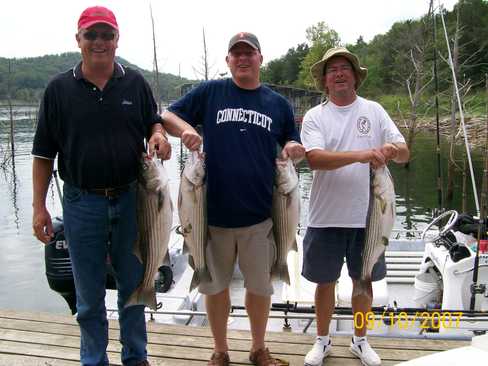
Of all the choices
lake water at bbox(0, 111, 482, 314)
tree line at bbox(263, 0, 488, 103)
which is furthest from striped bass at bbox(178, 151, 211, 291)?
tree line at bbox(263, 0, 488, 103)

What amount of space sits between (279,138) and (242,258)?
88cm

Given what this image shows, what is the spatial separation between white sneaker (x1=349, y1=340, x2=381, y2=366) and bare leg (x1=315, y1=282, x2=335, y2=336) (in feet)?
0.95

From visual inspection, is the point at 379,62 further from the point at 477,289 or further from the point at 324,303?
the point at 324,303

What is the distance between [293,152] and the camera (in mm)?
2836

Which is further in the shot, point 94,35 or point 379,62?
point 379,62

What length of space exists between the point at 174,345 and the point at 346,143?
7.19 ft

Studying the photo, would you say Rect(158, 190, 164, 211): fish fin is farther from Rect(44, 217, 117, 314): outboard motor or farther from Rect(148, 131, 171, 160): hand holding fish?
Rect(44, 217, 117, 314): outboard motor

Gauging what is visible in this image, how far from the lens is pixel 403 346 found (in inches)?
142

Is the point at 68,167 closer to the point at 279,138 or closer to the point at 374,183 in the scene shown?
the point at 279,138

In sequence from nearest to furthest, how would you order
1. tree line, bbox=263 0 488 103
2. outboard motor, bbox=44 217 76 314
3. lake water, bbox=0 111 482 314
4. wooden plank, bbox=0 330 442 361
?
1. wooden plank, bbox=0 330 442 361
2. outboard motor, bbox=44 217 76 314
3. lake water, bbox=0 111 482 314
4. tree line, bbox=263 0 488 103

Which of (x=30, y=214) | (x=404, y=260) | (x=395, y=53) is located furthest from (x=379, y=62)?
(x=404, y=260)

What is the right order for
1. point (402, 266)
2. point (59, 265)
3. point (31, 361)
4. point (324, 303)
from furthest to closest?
point (402, 266) → point (59, 265) → point (31, 361) → point (324, 303)

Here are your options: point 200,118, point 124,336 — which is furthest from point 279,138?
point 124,336

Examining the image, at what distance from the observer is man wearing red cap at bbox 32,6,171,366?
2.62 metres
